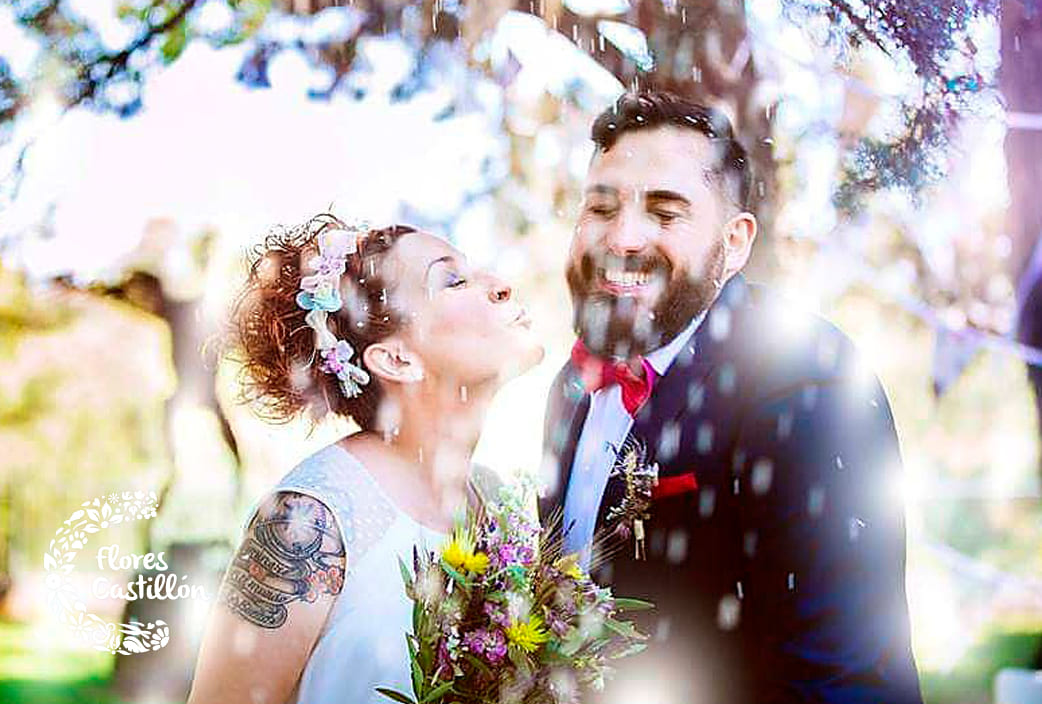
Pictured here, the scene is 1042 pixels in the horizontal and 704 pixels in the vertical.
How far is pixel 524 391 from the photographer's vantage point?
2.90m

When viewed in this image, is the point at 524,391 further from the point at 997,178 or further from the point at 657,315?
the point at 997,178

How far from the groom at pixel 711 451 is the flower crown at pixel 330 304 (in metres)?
0.45

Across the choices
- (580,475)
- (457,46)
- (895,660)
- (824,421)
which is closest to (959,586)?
(895,660)

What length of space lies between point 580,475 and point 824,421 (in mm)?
528

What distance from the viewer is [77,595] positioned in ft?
9.27

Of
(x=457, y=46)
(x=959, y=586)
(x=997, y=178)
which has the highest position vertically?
(x=457, y=46)

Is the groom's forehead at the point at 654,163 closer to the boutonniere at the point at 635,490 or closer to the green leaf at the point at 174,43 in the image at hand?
the boutonniere at the point at 635,490

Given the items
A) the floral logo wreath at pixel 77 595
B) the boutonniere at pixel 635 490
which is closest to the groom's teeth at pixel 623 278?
the boutonniere at pixel 635 490

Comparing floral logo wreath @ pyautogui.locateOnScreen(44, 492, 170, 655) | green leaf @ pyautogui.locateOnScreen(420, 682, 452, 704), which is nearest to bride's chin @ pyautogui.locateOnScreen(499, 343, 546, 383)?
green leaf @ pyautogui.locateOnScreen(420, 682, 452, 704)

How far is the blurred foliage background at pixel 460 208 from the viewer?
2830 mm

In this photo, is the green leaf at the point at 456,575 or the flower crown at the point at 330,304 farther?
the flower crown at the point at 330,304

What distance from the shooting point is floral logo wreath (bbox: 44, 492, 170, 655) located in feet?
9.25

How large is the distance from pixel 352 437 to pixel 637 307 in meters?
0.67

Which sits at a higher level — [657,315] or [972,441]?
[657,315]
